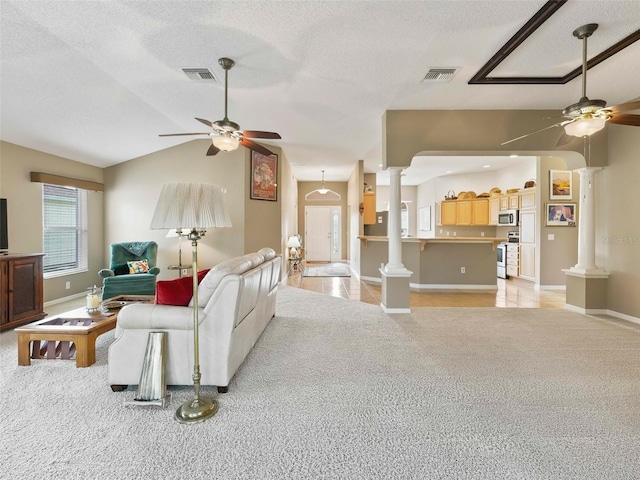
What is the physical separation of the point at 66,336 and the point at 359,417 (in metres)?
2.42

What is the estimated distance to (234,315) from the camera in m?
2.22

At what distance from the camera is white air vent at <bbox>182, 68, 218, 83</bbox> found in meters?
3.22

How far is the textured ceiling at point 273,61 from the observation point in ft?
7.77

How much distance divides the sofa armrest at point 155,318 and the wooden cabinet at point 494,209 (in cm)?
788

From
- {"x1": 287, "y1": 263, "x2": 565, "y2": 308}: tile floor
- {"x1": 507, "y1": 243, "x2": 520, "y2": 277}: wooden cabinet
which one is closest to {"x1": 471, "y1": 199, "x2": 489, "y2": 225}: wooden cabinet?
{"x1": 507, "y1": 243, "x2": 520, "y2": 277}: wooden cabinet

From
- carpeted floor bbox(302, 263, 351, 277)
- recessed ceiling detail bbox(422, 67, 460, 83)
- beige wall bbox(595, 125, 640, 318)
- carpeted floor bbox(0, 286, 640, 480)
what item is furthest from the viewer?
carpeted floor bbox(302, 263, 351, 277)

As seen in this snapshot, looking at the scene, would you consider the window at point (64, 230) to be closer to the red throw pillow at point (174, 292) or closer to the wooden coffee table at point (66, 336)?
the wooden coffee table at point (66, 336)

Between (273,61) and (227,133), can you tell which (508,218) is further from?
(227,133)

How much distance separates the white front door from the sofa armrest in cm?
874

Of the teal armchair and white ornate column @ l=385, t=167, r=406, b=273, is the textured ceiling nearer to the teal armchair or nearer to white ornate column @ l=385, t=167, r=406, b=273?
white ornate column @ l=385, t=167, r=406, b=273

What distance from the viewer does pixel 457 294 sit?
227 inches

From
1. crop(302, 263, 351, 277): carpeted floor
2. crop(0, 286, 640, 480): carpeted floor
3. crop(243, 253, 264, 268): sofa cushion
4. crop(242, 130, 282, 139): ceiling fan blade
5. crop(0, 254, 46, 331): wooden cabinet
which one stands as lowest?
crop(0, 286, 640, 480): carpeted floor

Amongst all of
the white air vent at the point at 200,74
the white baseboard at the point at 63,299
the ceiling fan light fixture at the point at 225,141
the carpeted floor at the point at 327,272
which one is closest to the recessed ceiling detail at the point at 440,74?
the ceiling fan light fixture at the point at 225,141

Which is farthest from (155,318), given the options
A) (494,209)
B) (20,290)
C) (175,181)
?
(494,209)
